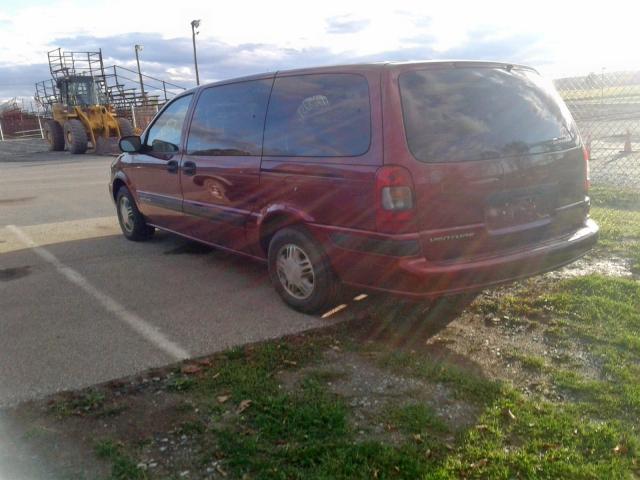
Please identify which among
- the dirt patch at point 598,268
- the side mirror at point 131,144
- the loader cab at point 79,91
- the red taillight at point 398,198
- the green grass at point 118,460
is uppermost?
the loader cab at point 79,91

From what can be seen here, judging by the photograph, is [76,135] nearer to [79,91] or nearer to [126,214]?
[79,91]

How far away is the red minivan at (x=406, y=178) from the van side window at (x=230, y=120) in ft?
0.07

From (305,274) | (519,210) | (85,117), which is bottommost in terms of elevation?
(305,274)

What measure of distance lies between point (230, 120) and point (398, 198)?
2.14m

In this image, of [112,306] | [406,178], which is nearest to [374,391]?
[406,178]

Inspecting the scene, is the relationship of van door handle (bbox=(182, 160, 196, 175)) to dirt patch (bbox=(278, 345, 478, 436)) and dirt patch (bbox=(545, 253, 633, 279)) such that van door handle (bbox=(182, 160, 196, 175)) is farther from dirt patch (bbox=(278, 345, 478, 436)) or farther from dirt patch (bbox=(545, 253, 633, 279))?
dirt patch (bbox=(545, 253, 633, 279))

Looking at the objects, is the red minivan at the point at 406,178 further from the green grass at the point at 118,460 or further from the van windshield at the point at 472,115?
the green grass at the point at 118,460

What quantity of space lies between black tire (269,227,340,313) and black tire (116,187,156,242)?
2.97 metres

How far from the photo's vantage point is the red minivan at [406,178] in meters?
3.91

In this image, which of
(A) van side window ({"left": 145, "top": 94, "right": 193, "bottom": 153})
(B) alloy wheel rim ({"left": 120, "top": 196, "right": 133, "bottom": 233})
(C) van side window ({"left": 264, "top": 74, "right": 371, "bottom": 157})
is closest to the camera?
(C) van side window ({"left": 264, "top": 74, "right": 371, "bottom": 157})

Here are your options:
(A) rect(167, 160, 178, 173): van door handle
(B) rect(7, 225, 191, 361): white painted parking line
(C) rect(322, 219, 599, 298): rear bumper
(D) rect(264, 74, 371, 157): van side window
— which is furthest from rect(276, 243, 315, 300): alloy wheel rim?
(A) rect(167, 160, 178, 173): van door handle

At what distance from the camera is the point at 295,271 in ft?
15.6

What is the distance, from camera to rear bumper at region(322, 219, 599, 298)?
3.88 m

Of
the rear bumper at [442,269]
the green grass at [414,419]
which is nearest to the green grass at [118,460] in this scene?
the green grass at [414,419]
